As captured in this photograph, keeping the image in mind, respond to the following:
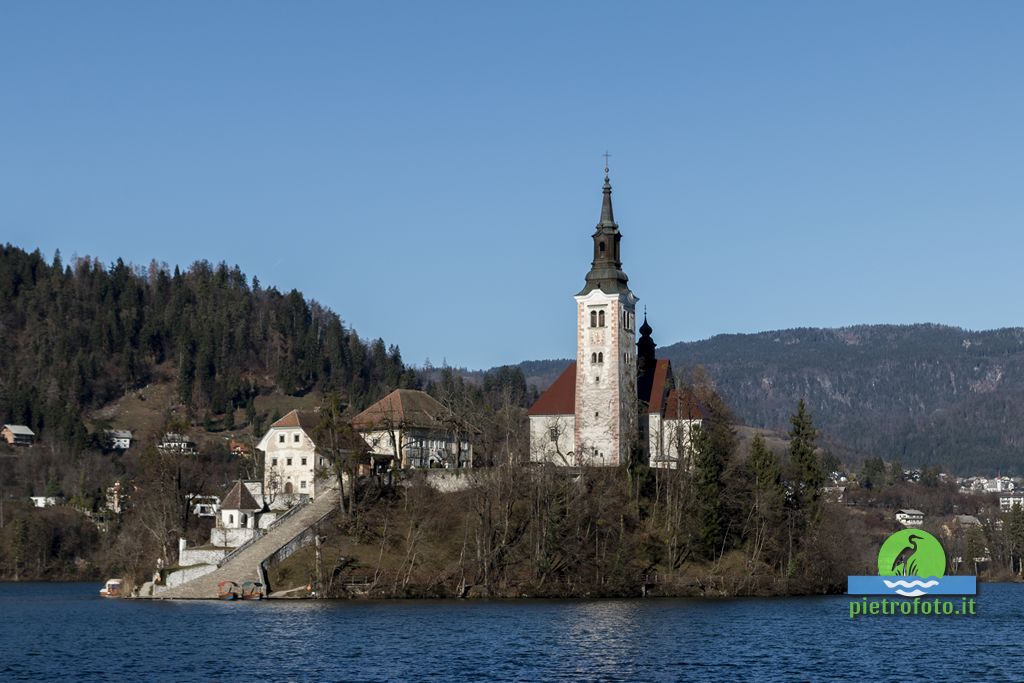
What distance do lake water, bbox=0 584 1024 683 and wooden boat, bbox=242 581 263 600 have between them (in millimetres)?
2170

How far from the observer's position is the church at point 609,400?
107312mm

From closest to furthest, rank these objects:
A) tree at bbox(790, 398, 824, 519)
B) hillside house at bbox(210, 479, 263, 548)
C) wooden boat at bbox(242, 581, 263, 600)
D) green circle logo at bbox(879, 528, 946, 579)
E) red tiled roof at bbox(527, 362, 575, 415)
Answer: green circle logo at bbox(879, 528, 946, 579)
wooden boat at bbox(242, 581, 263, 600)
hillside house at bbox(210, 479, 263, 548)
tree at bbox(790, 398, 824, 519)
red tiled roof at bbox(527, 362, 575, 415)

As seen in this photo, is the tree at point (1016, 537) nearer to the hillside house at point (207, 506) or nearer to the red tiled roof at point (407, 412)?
the red tiled roof at point (407, 412)

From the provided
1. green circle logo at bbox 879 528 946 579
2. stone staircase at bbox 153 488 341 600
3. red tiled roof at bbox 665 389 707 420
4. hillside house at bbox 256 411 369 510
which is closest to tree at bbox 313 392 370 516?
stone staircase at bbox 153 488 341 600

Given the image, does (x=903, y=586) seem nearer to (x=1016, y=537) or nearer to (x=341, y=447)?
(x=341, y=447)

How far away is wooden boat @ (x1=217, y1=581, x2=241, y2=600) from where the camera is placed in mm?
89375

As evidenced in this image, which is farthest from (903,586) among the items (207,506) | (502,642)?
(207,506)

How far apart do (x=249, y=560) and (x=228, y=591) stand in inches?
128

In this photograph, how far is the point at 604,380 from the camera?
108000mm

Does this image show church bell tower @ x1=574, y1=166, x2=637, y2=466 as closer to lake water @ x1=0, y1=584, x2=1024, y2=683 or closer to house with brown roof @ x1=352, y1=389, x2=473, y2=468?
house with brown roof @ x1=352, y1=389, x2=473, y2=468

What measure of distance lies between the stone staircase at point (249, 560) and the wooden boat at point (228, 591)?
0.46 metres

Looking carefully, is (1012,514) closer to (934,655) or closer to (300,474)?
(300,474)

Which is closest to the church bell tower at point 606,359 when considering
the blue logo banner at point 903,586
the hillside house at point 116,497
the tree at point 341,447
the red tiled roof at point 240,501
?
the tree at point 341,447

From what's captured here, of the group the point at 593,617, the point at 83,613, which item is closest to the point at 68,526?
the point at 83,613
